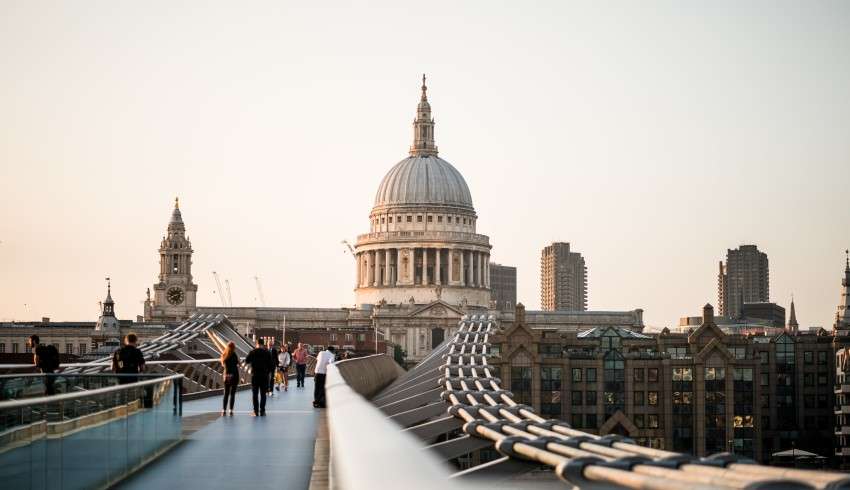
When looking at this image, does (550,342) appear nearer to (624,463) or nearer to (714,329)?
(714,329)

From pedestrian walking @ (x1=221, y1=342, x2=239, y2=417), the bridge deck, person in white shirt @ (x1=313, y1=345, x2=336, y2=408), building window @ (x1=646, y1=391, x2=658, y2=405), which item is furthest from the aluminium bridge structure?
building window @ (x1=646, y1=391, x2=658, y2=405)

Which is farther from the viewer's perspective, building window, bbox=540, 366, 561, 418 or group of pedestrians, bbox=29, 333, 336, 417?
building window, bbox=540, 366, 561, 418

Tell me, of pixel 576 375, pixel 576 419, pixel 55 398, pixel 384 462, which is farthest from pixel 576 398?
pixel 384 462

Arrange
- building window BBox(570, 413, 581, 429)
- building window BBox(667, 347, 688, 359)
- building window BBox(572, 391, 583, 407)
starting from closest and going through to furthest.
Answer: building window BBox(570, 413, 581, 429)
building window BBox(572, 391, 583, 407)
building window BBox(667, 347, 688, 359)

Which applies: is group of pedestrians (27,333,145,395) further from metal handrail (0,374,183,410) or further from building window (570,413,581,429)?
building window (570,413,581,429)

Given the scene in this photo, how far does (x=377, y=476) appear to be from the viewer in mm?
5957

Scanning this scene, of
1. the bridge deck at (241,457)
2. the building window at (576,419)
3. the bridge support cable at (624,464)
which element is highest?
the bridge support cable at (624,464)

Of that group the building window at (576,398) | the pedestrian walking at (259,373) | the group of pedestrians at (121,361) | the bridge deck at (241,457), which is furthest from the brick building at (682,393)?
the group of pedestrians at (121,361)

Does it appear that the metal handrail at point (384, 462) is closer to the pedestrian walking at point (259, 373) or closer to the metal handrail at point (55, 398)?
the metal handrail at point (55, 398)

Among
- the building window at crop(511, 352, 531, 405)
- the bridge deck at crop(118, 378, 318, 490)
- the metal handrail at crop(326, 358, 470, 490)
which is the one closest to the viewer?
the metal handrail at crop(326, 358, 470, 490)

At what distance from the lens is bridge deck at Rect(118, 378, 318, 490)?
17.5 meters

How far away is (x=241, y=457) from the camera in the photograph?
2073 cm

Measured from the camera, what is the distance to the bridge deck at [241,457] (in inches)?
690

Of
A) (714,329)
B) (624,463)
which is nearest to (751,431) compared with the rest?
(714,329)
